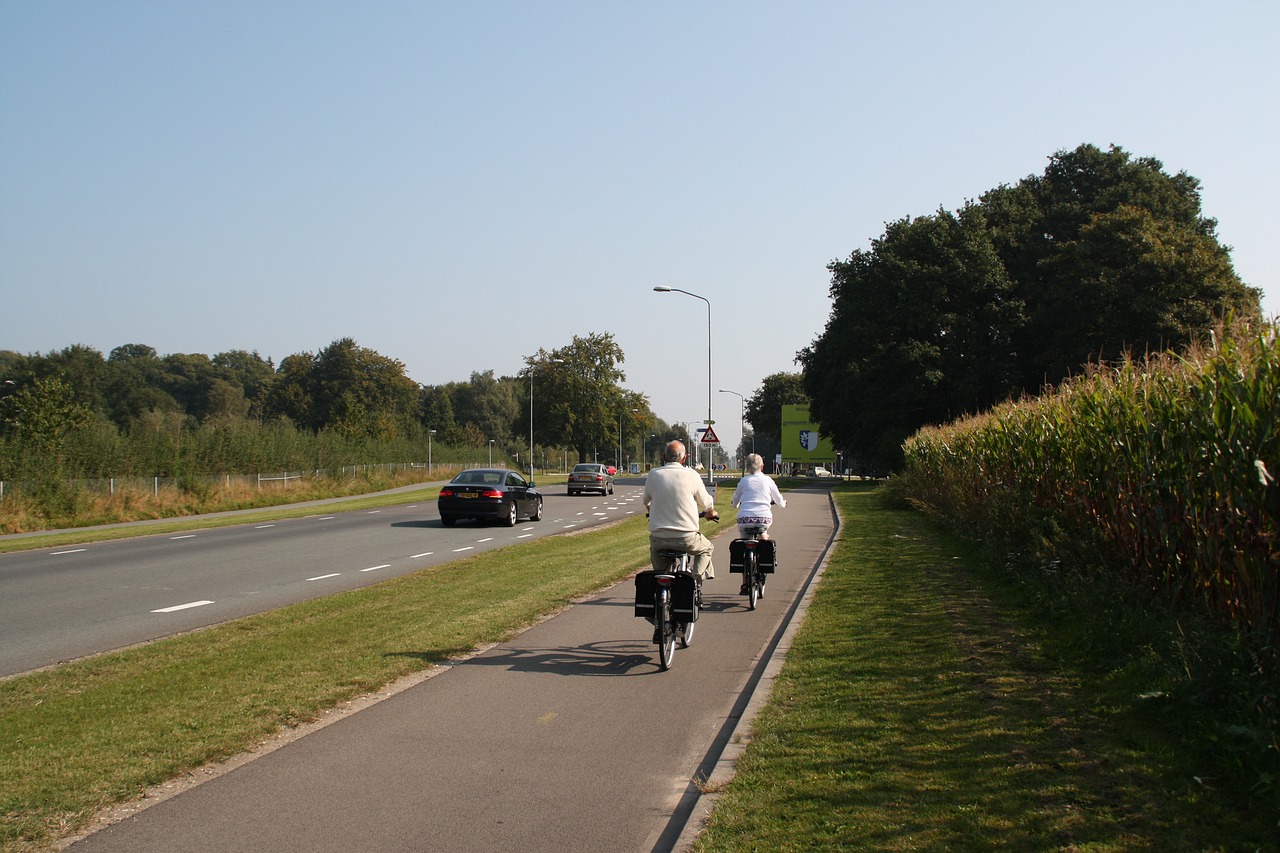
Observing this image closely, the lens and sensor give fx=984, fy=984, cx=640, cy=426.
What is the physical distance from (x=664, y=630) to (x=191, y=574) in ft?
33.3

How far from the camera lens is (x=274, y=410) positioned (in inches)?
4614

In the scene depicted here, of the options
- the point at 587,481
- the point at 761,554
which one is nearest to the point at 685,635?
the point at 761,554

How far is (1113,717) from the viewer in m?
5.93

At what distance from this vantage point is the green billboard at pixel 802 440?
75.6 meters

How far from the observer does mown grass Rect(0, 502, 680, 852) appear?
507 cm

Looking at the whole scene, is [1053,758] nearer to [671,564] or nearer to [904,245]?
[671,564]

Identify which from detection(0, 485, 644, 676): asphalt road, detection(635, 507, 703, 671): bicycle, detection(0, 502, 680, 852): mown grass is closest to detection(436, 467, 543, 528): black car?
detection(0, 485, 644, 676): asphalt road

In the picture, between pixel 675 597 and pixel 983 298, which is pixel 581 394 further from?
pixel 675 597

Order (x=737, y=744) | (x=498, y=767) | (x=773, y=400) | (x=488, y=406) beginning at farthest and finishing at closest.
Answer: (x=488, y=406)
(x=773, y=400)
(x=737, y=744)
(x=498, y=767)

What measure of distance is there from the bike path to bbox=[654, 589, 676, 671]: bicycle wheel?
0.51ft

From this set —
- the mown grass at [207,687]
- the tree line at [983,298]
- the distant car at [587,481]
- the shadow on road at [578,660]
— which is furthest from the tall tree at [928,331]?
the shadow on road at [578,660]

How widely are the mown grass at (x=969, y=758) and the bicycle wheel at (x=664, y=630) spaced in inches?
39.1

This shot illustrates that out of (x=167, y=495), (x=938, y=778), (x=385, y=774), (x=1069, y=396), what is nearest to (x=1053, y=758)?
(x=938, y=778)

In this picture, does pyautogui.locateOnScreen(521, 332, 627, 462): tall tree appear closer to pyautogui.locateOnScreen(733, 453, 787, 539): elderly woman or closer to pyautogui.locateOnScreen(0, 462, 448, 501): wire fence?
pyautogui.locateOnScreen(0, 462, 448, 501): wire fence
